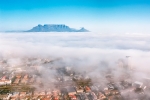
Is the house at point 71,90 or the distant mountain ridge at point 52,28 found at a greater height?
the distant mountain ridge at point 52,28

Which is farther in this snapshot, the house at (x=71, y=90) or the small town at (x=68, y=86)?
the house at (x=71, y=90)

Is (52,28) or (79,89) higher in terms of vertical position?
(52,28)

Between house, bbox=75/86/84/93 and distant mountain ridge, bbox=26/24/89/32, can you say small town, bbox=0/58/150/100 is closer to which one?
house, bbox=75/86/84/93

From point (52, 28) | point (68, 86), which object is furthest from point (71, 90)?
point (52, 28)

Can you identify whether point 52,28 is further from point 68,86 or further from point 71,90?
point 71,90

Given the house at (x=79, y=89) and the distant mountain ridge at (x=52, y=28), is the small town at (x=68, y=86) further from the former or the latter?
the distant mountain ridge at (x=52, y=28)

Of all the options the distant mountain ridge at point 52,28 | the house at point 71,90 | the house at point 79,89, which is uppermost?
the distant mountain ridge at point 52,28

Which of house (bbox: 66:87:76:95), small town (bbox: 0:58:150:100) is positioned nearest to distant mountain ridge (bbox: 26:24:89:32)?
small town (bbox: 0:58:150:100)

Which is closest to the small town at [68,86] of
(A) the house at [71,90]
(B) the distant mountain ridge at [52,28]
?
(A) the house at [71,90]
